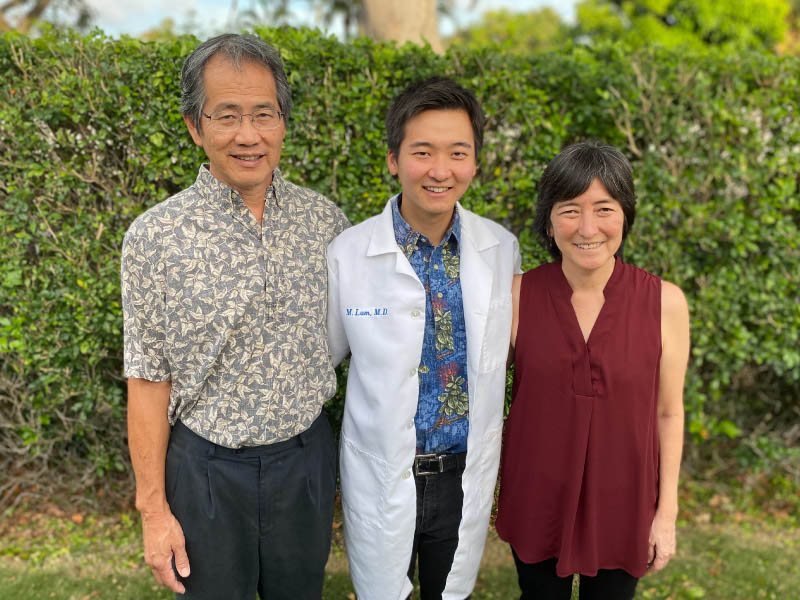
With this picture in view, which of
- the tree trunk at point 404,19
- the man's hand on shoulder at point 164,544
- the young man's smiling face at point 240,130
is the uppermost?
the tree trunk at point 404,19

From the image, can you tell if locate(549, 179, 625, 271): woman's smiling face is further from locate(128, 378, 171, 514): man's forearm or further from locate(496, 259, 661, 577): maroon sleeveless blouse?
locate(128, 378, 171, 514): man's forearm

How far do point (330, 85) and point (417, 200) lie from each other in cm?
144

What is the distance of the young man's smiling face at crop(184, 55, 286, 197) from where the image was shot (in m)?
2.05

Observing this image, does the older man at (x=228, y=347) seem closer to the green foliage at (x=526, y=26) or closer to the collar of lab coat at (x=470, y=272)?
the collar of lab coat at (x=470, y=272)

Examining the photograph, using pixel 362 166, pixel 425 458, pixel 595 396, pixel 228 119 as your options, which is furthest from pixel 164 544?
pixel 362 166

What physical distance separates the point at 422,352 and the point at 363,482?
1.71ft

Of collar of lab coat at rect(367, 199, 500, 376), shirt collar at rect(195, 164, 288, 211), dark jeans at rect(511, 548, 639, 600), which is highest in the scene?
shirt collar at rect(195, 164, 288, 211)

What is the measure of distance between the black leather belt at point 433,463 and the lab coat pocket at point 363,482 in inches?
5.1

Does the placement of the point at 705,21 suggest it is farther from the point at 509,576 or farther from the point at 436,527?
the point at 436,527

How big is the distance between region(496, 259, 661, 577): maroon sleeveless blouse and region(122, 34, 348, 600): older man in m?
0.74

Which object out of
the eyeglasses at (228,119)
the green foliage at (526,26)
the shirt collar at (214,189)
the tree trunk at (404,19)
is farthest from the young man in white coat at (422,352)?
the green foliage at (526,26)

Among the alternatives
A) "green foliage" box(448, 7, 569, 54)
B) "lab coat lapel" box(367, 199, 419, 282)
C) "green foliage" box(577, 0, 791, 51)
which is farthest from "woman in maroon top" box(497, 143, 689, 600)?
"green foliage" box(448, 7, 569, 54)

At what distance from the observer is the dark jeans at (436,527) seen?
239 centimetres

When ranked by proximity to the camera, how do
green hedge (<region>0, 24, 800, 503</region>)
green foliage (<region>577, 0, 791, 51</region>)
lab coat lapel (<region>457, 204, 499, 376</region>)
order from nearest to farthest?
1. lab coat lapel (<region>457, 204, 499, 376</region>)
2. green hedge (<region>0, 24, 800, 503</region>)
3. green foliage (<region>577, 0, 791, 51</region>)
